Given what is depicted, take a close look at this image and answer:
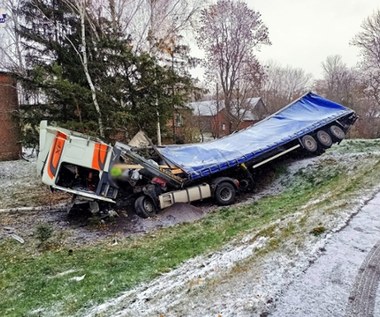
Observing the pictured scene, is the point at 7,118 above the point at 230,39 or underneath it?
underneath

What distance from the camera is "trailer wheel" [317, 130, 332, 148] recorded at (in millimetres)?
11539

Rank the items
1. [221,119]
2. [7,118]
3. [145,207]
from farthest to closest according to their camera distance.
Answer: [221,119] → [7,118] → [145,207]

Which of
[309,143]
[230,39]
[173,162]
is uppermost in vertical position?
[230,39]

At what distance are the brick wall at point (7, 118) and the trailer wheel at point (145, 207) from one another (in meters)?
12.8

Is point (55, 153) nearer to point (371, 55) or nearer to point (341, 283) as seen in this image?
point (341, 283)

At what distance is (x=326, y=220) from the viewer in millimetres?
5031

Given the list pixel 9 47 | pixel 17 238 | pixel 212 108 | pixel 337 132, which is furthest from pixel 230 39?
pixel 17 238

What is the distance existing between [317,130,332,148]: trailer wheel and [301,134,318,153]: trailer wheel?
0.23 m

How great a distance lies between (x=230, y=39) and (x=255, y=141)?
46.9 feet

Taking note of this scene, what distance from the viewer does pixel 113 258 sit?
5.71 m

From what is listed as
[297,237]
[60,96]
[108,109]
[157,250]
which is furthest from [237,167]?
[60,96]

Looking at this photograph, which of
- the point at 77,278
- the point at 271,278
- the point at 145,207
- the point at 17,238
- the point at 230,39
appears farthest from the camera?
the point at 230,39

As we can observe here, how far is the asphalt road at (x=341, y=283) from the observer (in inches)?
114

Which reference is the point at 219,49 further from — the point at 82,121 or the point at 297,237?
the point at 297,237
